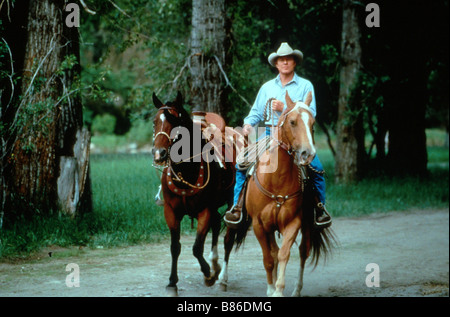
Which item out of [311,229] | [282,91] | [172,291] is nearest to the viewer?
[172,291]

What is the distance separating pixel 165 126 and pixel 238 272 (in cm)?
305

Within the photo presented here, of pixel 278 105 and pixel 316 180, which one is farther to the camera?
pixel 316 180

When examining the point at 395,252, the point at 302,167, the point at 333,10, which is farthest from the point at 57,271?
the point at 333,10

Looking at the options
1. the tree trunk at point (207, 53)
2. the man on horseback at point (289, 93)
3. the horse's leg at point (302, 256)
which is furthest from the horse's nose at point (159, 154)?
the tree trunk at point (207, 53)

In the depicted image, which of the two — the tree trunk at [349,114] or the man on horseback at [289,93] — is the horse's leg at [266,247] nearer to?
the man on horseback at [289,93]

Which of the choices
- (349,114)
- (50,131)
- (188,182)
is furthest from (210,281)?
(349,114)

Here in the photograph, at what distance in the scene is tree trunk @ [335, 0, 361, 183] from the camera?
1872cm

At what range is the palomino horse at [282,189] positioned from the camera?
6480 millimetres

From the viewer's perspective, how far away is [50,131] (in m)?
11.2

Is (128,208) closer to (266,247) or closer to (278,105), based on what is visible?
(266,247)

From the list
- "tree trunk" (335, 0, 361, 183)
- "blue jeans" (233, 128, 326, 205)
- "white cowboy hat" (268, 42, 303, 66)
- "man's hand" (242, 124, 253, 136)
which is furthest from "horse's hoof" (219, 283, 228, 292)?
"tree trunk" (335, 0, 361, 183)

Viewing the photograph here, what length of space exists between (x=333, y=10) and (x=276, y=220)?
48.7 feet

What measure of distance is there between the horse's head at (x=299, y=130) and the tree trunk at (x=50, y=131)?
511 cm

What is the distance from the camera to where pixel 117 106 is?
38.7m
